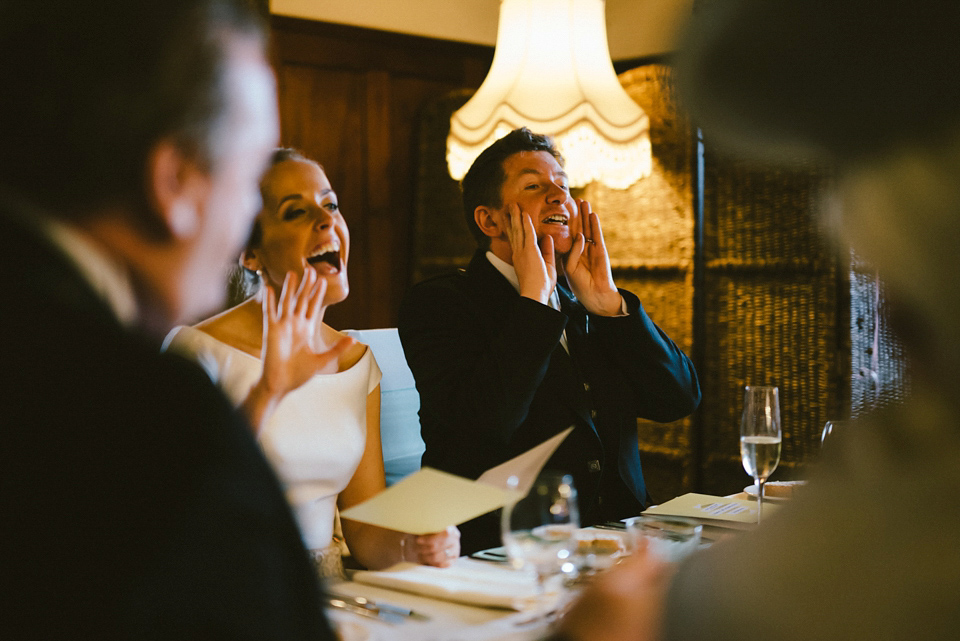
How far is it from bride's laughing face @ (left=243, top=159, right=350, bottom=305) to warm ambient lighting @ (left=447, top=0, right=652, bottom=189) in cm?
56

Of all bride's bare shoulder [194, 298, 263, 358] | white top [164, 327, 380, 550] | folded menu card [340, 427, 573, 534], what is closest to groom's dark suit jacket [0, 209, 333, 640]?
folded menu card [340, 427, 573, 534]

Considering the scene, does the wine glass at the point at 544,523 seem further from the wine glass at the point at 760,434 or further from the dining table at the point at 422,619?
the wine glass at the point at 760,434

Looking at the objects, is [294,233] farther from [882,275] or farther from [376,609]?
[882,275]

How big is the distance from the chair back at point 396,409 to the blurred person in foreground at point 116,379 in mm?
1215

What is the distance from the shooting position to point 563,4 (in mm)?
1803

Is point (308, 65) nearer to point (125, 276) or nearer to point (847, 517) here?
point (125, 276)

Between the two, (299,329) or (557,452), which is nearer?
(299,329)

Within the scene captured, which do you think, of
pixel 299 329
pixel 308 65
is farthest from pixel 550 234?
pixel 308 65

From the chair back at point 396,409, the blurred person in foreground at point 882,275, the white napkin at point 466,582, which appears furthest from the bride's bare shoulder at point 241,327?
the blurred person in foreground at point 882,275

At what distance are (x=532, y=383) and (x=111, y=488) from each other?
119 centimetres

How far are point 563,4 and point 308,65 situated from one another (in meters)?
1.92

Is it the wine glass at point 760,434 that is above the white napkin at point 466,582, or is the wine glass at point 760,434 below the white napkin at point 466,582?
above

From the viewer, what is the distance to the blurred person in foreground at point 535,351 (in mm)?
1642

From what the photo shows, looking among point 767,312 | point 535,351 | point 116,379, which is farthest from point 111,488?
point 767,312
